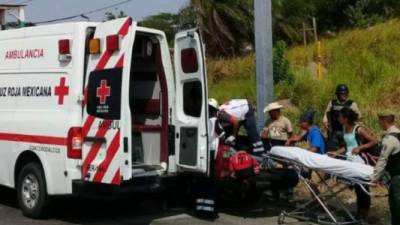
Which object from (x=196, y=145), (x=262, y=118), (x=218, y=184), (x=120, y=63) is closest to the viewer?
(x=120, y=63)

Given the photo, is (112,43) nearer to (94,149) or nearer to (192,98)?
(94,149)

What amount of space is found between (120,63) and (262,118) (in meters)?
3.50

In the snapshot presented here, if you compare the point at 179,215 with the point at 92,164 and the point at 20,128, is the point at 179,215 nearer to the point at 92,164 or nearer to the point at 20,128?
the point at 92,164

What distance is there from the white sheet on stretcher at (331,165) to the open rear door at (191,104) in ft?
3.43

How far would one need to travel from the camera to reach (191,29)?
8.41 m

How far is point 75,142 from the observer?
26.1 ft

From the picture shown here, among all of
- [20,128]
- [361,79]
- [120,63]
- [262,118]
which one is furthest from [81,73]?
[361,79]

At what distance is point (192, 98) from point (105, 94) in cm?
129

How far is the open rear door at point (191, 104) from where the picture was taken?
828 centimetres

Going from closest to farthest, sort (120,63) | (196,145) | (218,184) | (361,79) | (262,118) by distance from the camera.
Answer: (120,63) → (196,145) → (218,184) → (262,118) → (361,79)

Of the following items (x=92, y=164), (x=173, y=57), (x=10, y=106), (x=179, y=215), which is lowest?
(x=179, y=215)

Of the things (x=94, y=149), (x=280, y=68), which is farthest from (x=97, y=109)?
(x=280, y=68)

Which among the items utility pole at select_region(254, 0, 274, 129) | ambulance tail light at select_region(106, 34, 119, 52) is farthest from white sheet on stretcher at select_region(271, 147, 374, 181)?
utility pole at select_region(254, 0, 274, 129)

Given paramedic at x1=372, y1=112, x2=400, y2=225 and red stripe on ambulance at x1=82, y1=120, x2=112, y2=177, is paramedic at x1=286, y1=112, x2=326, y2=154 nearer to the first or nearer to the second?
paramedic at x1=372, y1=112, x2=400, y2=225
